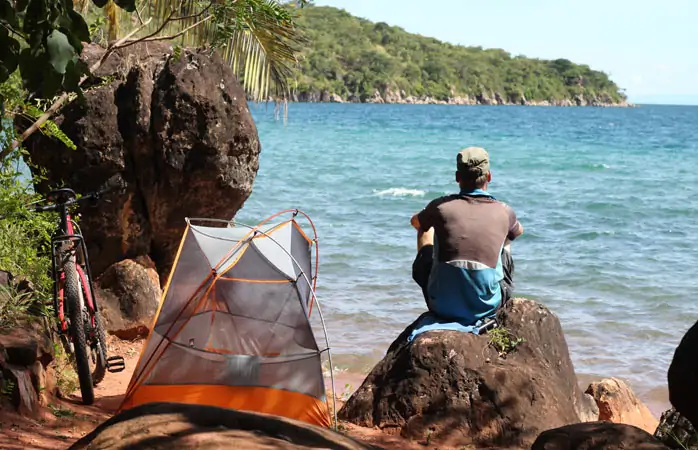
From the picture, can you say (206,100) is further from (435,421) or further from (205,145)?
(435,421)

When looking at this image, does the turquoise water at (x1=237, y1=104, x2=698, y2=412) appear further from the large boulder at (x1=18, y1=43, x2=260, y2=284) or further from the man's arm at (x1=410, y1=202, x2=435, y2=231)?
the man's arm at (x1=410, y1=202, x2=435, y2=231)

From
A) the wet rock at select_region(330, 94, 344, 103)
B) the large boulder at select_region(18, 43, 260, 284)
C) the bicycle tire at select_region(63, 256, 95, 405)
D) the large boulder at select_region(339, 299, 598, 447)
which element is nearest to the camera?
the large boulder at select_region(339, 299, 598, 447)

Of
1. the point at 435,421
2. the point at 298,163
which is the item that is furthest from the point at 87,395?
the point at 298,163

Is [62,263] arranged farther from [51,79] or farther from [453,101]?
[453,101]

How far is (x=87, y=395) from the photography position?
5840 millimetres

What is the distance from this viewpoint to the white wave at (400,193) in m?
22.1

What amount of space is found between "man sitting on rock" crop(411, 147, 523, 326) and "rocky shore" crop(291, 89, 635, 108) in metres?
83.1

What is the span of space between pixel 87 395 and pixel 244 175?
3514 millimetres

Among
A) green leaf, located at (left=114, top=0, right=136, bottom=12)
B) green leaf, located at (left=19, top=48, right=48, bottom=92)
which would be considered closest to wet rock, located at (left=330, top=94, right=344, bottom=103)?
green leaf, located at (left=114, top=0, right=136, bottom=12)

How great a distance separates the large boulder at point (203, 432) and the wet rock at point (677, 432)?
7.21 feet

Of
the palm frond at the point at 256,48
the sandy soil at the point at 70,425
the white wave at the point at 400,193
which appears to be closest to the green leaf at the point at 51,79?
the sandy soil at the point at 70,425

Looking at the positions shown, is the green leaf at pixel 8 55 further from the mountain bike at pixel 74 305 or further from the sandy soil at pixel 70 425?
the mountain bike at pixel 74 305

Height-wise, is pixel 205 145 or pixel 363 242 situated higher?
pixel 205 145

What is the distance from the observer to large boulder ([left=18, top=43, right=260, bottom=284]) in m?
8.06
